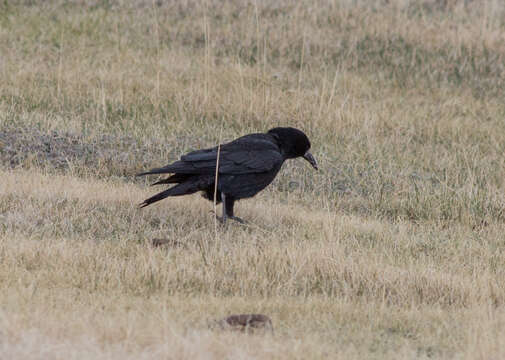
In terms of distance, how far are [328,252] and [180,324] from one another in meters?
1.53

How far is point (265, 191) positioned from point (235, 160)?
1737 millimetres

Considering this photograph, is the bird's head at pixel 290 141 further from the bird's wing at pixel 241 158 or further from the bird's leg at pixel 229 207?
the bird's leg at pixel 229 207

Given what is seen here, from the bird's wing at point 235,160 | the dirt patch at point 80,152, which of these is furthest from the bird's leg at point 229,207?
the dirt patch at point 80,152

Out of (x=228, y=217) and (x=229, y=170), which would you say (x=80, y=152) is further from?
(x=229, y=170)

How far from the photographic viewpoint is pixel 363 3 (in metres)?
15.7

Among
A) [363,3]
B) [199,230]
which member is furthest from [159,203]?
[363,3]

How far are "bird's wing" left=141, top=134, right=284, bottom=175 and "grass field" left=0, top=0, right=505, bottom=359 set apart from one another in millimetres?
462

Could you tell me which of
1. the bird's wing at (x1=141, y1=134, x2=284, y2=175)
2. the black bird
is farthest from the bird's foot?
the bird's wing at (x1=141, y1=134, x2=284, y2=175)

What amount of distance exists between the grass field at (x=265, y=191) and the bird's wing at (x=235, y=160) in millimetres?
462

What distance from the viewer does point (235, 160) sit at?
6.40m

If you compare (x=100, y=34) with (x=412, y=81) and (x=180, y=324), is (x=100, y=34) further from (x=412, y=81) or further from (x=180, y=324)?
(x=180, y=324)

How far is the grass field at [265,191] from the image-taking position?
14.4 feet

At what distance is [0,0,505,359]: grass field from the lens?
14.4 ft

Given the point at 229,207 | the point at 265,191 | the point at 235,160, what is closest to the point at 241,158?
the point at 235,160
